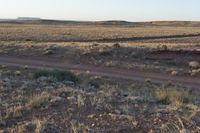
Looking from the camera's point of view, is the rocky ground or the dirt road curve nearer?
the rocky ground

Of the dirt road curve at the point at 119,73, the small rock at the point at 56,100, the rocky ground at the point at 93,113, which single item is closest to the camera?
the rocky ground at the point at 93,113

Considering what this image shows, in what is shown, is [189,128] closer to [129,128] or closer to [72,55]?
[129,128]

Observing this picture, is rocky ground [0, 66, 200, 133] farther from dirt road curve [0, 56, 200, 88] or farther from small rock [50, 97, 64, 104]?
dirt road curve [0, 56, 200, 88]

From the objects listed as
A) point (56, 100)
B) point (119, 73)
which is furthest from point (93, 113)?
point (119, 73)

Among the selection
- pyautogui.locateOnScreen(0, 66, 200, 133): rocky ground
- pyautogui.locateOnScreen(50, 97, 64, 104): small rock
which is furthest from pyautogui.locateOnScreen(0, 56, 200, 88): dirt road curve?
pyautogui.locateOnScreen(50, 97, 64, 104): small rock

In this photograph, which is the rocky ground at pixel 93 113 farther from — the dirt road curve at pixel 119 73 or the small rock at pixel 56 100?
the dirt road curve at pixel 119 73

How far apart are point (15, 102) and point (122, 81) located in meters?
13.4

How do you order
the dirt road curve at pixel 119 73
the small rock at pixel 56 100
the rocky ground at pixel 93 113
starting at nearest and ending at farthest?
the rocky ground at pixel 93 113 → the small rock at pixel 56 100 → the dirt road curve at pixel 119 73

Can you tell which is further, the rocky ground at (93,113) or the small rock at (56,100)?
the small rock at (56,100)

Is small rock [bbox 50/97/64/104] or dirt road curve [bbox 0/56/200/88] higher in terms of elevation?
small rock [bbox 50/97/64/104]

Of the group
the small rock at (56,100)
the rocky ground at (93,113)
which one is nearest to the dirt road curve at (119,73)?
the rocky ground at (93,113)

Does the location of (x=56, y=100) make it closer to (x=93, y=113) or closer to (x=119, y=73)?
(x=93, y=113)

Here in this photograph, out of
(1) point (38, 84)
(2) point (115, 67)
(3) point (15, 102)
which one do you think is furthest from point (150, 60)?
(3) point (15, 102)

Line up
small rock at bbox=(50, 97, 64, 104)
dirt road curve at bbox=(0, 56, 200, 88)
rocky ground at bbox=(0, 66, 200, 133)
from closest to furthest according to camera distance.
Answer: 1. rocky ground at bbox=(0, 66, 200, 133)
2. small rock at bbox=(50, 97, 64, 104)
3. dirt road curve at bbox=(0, 56, 200, 88)
